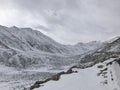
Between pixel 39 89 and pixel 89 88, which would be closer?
pixel 89 88

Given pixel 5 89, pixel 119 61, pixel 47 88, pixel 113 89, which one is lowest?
pixel 113 89

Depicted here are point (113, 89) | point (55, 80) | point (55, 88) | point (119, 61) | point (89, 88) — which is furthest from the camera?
point (119, 61)

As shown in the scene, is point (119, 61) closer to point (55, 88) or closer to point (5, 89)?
point (55, 88)

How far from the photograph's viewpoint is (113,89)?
17906 mm

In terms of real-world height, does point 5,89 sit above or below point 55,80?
above

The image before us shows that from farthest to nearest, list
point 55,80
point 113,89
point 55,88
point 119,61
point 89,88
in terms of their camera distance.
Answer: point 119,61, point 55,80, point 55,88, point 89,88, point 113,89

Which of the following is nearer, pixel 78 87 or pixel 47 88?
pixel 78 87

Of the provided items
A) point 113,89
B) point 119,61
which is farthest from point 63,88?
point 119,61

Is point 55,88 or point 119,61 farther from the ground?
point 119,61

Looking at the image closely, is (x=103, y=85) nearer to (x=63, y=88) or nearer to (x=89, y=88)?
(x=89, y=88)

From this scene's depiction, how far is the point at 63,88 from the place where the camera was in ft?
69.9

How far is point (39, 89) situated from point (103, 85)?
560 centimetres

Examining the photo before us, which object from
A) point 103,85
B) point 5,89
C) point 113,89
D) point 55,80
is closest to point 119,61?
point 55,80

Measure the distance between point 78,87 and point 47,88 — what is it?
3035mm
